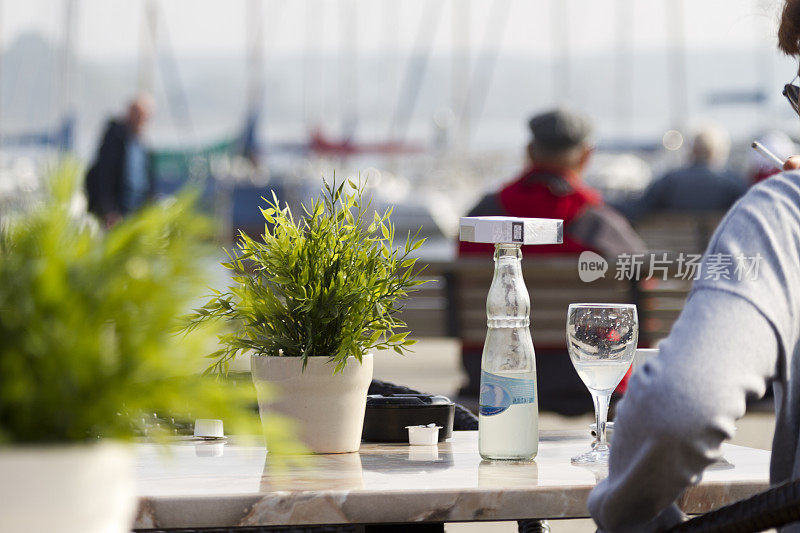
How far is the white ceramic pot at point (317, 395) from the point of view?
5.90ft

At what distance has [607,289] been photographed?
4.68m

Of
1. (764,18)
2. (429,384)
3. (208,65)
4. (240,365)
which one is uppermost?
(208,65)

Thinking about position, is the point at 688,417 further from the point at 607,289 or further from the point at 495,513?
the point at 607,289

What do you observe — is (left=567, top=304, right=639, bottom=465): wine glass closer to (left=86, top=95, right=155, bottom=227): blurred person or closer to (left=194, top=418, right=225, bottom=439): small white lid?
(left=194, top=418, right=225, bottom=439): small white lid

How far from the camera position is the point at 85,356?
0.73m

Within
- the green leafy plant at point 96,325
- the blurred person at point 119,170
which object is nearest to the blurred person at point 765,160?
the blurred person at point 119,170

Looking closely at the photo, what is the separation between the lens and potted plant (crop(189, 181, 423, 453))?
69.4 inches

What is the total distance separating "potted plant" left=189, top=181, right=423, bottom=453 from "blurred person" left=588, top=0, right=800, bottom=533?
0.54m

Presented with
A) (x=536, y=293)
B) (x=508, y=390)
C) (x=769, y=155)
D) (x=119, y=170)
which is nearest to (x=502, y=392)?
(x=508, y=390)

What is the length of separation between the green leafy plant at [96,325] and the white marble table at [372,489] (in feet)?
2.31

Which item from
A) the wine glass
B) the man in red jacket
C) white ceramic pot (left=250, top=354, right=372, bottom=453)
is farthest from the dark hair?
the man in red jacket

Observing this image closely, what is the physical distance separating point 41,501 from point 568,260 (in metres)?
3.83

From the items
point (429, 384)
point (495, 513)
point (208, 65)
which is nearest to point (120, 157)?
point (429, 384)

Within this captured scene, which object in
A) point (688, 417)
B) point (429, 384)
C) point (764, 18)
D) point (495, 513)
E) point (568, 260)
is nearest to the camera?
point (688, 417)
